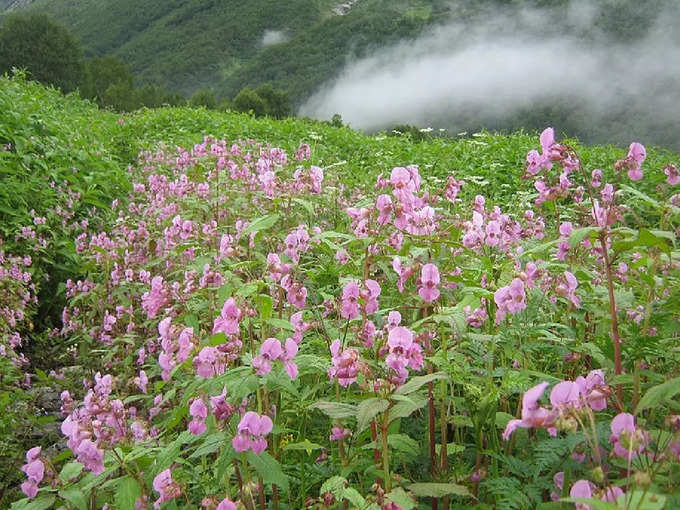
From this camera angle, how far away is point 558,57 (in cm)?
9419

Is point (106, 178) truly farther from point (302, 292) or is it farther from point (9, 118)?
point (302, 292)

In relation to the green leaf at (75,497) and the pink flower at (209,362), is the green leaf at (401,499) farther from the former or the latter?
the green leaf at (75,497)

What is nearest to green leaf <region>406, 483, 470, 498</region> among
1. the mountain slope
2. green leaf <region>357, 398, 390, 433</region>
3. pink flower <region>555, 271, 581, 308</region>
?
green leaf <region>357, 398, 390, 433</region>

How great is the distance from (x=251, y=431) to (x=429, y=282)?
27.0 inches

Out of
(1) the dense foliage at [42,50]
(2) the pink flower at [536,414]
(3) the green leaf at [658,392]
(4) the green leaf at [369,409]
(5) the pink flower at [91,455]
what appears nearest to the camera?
(2) the pink flower at [536,414]

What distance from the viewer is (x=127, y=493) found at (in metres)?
1.60

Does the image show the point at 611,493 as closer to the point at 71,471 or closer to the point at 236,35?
the point at 71,471

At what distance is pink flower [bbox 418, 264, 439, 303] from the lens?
1779 millimetres

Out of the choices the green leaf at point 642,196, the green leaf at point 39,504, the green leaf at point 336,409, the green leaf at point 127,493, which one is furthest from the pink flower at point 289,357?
the green leaf at point 642,196

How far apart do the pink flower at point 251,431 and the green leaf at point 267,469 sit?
0.04 m

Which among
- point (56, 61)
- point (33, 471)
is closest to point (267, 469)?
point (33, 471)

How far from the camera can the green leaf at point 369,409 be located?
4.54 ft

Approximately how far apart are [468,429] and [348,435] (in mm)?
648

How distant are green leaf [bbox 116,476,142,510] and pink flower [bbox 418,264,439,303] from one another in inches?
38.8
